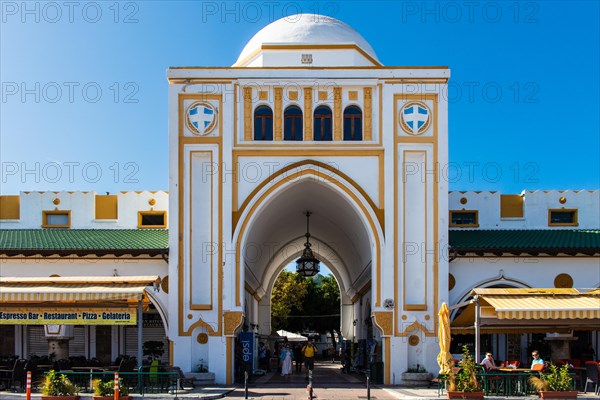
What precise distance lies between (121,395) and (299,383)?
872 centimetres

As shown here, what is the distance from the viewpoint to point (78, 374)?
66.4 ft

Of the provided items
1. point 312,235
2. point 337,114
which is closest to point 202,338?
point 337,114

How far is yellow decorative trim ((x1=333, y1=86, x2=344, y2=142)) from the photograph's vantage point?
26250 mm

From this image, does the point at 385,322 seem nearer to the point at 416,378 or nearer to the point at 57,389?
the point at 416,378

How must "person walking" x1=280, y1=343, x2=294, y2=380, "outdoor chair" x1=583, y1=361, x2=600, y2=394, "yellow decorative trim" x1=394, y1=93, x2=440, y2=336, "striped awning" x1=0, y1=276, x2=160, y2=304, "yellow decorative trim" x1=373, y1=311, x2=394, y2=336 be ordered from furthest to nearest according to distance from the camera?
"person walking" x1=280, y1=343, x2=294, y2=380 → "yellow decorative trim" x1=394, y1=93, x2=440, y2=336 → "yellow decorative trim" x1=373, y1=311, x2=394, y2=336 → "striped awning" x1=0, y1=276, x2=160, y2=304 → "outdoor chair" x1=583, y1=361, x2=600, y2=394

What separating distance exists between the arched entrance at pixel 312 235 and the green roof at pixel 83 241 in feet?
10.5

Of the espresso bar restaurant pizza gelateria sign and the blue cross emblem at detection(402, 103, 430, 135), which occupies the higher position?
the blue cross emblem at detection(402, 103, 430, 135)

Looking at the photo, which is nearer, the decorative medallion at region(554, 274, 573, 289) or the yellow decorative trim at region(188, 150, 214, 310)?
the yellow decorative trim at region(188, 150, 214, 310)

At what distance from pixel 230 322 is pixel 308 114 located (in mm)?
7343

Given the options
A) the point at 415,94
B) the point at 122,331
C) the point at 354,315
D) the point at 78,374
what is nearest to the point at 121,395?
the point at 78,374

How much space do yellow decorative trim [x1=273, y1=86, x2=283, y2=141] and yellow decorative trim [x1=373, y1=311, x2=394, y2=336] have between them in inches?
263

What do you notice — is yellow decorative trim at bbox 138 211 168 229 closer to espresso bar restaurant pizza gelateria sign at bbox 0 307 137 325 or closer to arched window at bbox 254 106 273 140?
arched window at bbox 254 106 273 140

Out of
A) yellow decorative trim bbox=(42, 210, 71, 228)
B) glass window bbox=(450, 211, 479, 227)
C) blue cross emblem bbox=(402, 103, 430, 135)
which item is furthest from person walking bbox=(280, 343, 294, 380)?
blue cross emblem bbox=(402, 103, 430, 135)

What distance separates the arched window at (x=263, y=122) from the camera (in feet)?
86.8
